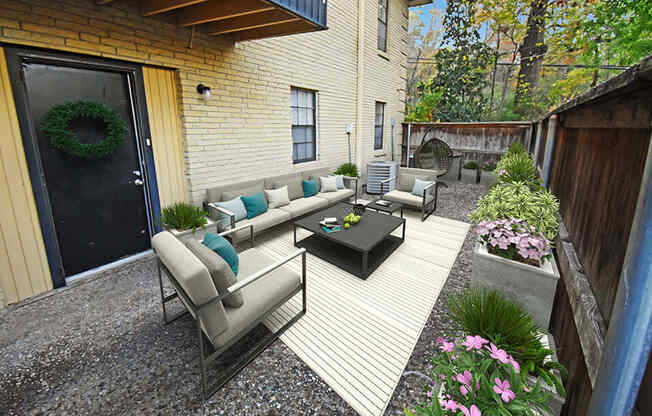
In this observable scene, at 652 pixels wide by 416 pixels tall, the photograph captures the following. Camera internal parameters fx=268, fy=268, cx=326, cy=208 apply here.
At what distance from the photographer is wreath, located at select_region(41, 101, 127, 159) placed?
2.79 metres

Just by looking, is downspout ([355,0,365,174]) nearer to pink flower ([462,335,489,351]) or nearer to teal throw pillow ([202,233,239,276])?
teal throw pillow ([202,233,239,276])

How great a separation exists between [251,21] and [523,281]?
13.7ft

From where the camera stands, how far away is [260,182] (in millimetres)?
4805

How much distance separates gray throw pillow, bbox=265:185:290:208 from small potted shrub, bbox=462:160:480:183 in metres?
6.42

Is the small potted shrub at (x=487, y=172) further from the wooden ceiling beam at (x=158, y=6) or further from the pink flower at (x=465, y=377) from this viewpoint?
the wooden ceiling beam at (x=158, y=6)

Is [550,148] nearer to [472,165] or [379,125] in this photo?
[472,165]

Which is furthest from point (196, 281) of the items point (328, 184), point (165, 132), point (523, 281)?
point (328, 184)

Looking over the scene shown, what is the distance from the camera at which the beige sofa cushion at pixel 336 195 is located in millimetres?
5365

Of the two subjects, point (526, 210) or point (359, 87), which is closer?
point (526, 210)

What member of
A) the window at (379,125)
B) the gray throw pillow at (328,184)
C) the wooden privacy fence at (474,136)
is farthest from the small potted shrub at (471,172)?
the gray throw pillow at (328,184)

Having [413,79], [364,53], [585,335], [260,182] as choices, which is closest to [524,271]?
[585,335]

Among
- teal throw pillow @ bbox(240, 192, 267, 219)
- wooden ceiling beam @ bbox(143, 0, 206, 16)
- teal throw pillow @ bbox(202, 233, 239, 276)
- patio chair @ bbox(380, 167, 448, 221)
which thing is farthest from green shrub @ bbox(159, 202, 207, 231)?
patio chair @ bbox(380, 167, 448, 221)

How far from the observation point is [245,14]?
3217mm

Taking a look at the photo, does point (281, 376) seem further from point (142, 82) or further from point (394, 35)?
point (394, 35)
